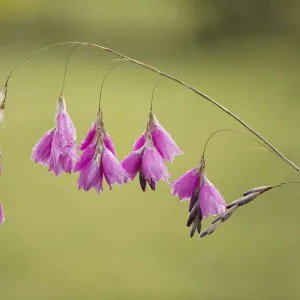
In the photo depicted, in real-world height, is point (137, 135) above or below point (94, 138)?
below

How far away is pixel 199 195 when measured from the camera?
0.73m

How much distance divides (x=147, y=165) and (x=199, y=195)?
0.22 feet

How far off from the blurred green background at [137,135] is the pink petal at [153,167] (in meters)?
0.24

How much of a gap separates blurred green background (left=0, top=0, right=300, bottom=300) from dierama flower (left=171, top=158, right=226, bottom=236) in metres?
0.21

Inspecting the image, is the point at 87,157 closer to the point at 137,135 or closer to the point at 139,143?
the point at 139,143

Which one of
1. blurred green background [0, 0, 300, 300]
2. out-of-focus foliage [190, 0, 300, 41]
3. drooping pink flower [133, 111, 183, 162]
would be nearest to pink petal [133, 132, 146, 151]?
drooping pink flower [133, 111, 183, 162]

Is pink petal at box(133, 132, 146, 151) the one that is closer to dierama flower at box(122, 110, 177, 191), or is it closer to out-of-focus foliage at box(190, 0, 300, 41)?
dierama flower at box(122, 110, 177, 191)

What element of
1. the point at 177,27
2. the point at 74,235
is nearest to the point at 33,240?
the point at 74,235

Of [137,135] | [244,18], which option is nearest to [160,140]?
[137,135]

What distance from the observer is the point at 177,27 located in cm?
361

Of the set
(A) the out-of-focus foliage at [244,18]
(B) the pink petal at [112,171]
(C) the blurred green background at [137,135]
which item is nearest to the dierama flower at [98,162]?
(B) the pink petal at [112,171]

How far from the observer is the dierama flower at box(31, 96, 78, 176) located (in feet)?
2.36

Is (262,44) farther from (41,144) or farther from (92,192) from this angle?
(41,144)

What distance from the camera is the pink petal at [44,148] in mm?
743
